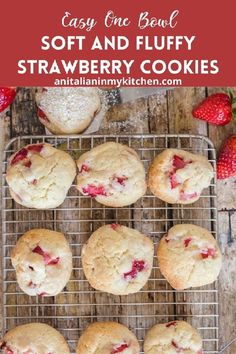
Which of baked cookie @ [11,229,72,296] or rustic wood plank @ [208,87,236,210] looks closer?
baked cookie @ [11,229,72,296]

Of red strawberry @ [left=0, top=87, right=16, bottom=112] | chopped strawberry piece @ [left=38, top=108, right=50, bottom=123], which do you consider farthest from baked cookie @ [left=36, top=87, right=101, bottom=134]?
red strawberry @ [left=0, top=87, right=16, bottom=112]

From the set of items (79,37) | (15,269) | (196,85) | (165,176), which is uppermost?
(79,37)

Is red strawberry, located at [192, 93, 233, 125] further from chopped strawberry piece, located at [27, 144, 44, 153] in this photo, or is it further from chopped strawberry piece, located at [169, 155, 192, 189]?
chopped strawberry piece, located at [27, 144, 44, 153]

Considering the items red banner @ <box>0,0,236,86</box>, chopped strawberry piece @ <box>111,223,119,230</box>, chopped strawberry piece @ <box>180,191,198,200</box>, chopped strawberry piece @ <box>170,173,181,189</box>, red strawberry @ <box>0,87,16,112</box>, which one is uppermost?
red banner @ <box>0,0,236,86</box>

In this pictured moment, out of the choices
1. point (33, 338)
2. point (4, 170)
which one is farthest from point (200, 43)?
point (33, 338)

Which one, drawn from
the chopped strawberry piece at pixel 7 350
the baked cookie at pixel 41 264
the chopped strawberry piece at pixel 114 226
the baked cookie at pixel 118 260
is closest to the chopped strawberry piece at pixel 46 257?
the baked cookie at pixel 41 264

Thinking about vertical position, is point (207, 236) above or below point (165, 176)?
below

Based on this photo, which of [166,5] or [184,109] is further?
[184,109]

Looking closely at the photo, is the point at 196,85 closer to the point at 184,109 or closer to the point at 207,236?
the point at 184,109
